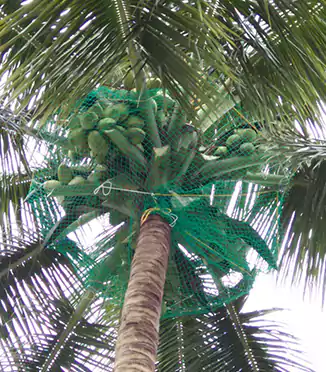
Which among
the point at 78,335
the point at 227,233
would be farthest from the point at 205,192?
the point at 78,335

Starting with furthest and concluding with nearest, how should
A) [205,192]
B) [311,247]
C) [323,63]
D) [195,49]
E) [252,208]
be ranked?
1. [311,247]
2. [252,208]
3. [205,192]
4. [323,63]
5. [195,49]

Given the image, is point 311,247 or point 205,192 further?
point 311,247

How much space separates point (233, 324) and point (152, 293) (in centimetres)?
178

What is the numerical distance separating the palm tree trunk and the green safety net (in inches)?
6.9

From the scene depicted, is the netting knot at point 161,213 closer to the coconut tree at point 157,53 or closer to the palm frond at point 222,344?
the coconut tree at point 157,53

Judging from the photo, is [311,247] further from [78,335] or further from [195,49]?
[195,49]

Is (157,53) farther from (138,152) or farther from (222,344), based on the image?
(222,344)

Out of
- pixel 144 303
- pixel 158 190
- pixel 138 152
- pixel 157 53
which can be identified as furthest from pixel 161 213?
pixel 157 53

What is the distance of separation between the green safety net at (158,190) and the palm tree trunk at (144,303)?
0.57ft

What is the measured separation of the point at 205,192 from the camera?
3.23 m

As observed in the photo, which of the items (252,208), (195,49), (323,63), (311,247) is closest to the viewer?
(195,49)

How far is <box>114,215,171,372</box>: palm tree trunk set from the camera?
229 centimetres

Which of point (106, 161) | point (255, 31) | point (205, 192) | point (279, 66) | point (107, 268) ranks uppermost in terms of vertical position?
point (255, 31)

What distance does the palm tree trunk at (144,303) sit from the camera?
229cm
